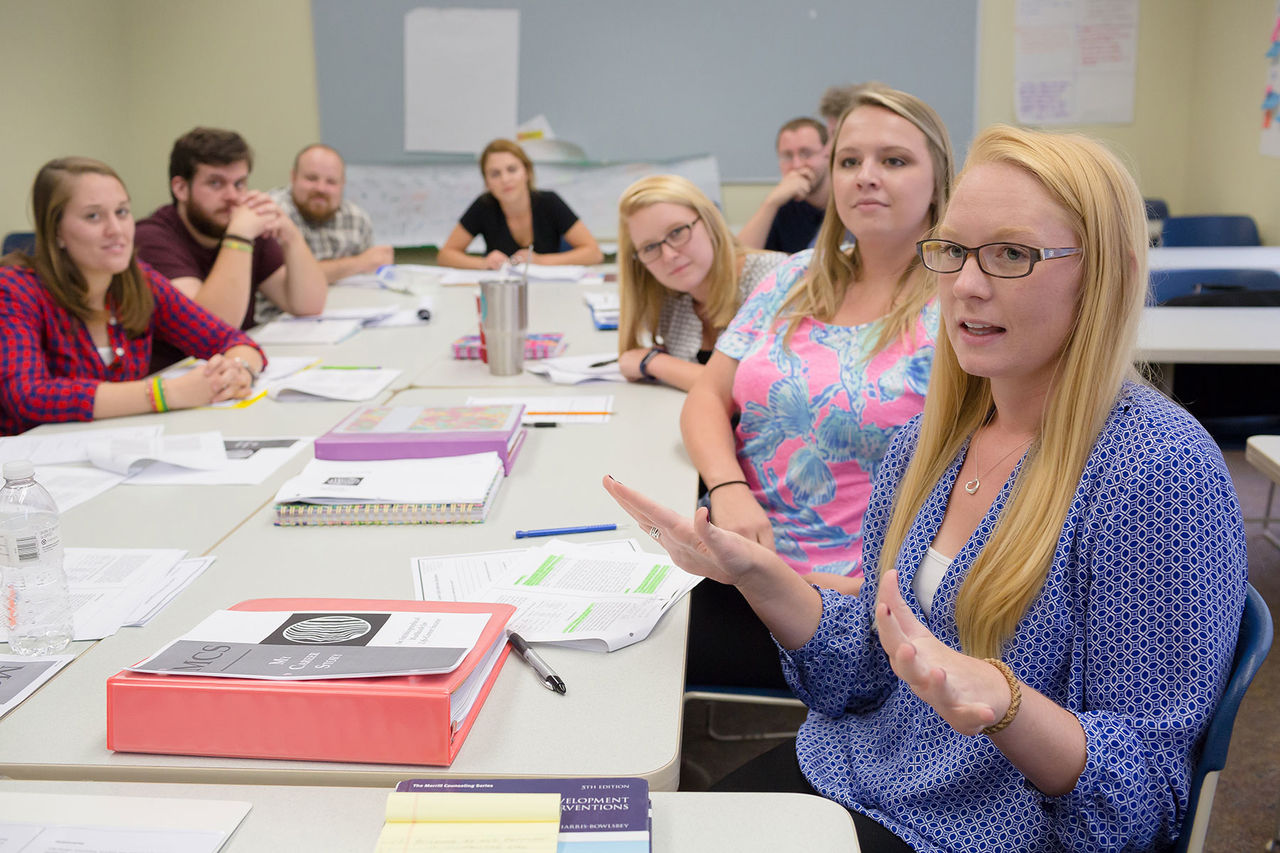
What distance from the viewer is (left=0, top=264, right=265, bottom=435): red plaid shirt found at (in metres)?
2.17

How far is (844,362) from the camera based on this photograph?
1.75 meters

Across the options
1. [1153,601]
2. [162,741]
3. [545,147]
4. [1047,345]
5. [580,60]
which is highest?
[580,60]

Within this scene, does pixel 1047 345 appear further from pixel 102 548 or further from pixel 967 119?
pixel 967 119

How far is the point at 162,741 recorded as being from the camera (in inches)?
37.5

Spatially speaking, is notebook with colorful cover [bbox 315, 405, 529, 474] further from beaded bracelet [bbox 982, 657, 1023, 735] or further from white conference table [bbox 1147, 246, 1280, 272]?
white conference table [bbox 1147, 246, 1280, 272]

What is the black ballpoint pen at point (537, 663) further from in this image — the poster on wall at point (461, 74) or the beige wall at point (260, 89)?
the poster on wall at point (461, 74)

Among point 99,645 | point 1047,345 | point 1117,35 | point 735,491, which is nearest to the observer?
point 1047,345

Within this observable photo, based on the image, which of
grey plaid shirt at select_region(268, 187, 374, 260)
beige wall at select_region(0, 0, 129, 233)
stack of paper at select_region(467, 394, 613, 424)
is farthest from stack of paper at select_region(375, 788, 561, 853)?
beige wall at select_region(0, 0, 129, 233)

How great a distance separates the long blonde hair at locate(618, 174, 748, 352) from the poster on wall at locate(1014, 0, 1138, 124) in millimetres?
3558

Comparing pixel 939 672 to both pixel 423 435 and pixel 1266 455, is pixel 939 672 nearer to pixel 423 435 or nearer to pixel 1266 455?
pixel 423 435

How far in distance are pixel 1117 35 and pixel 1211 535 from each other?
524cm

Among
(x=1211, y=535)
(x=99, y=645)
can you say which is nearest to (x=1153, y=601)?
(x=1211, y=535)

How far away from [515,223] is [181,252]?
5.88 ft

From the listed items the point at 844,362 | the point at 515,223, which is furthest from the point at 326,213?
the point at 844,362
